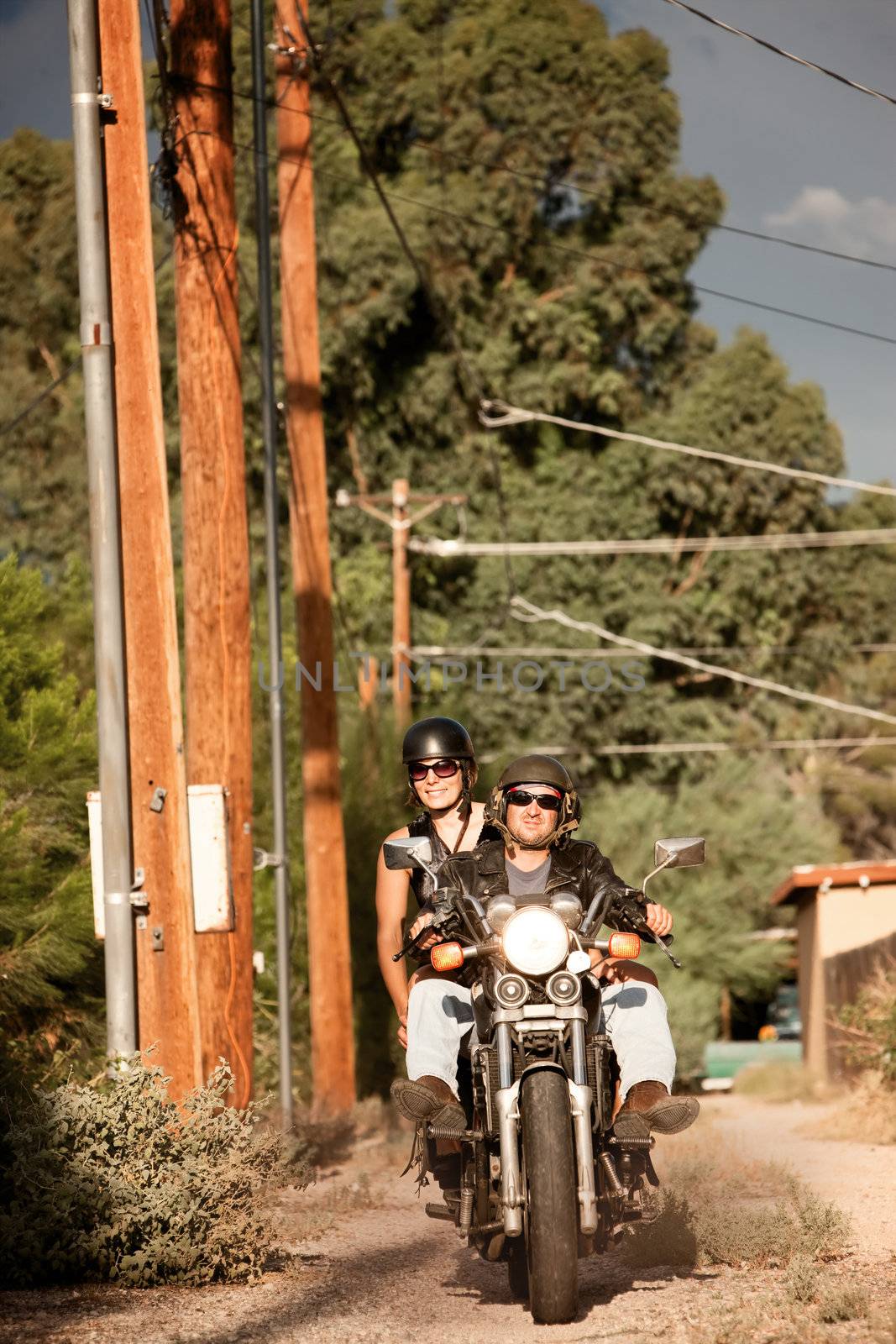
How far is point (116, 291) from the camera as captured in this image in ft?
29.4

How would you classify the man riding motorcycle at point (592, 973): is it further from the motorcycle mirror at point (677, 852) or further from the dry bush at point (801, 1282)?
the dry bush at point (801, 1282)

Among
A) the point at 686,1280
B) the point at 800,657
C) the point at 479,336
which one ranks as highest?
the point at 479,336

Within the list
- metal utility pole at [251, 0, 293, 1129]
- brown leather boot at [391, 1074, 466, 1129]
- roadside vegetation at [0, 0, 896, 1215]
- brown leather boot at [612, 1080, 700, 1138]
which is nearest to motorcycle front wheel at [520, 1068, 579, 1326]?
brown leather boot at [612, 1080, 700, 1138]

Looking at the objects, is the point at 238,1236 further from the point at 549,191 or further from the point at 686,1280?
the point at 549,191

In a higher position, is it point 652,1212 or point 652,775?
point 652,775

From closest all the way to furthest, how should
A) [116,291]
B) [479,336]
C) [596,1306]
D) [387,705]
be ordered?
[596,1306]
[116,291]
[387,705]
[479,336]

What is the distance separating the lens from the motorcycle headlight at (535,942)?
6.20m

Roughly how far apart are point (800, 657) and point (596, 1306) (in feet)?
119

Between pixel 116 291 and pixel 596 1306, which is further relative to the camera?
pixel 116 291

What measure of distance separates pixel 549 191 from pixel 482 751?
12.7 meters

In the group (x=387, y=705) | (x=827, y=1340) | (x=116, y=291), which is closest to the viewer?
(x=827, y=1340)

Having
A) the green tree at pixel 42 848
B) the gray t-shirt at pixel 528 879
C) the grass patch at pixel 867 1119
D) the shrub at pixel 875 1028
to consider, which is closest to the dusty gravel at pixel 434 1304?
the gray t-shirt at pixel 528 879

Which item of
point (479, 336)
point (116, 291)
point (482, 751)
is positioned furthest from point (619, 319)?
point (116, 291)

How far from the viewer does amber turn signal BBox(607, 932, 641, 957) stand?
630 cm
